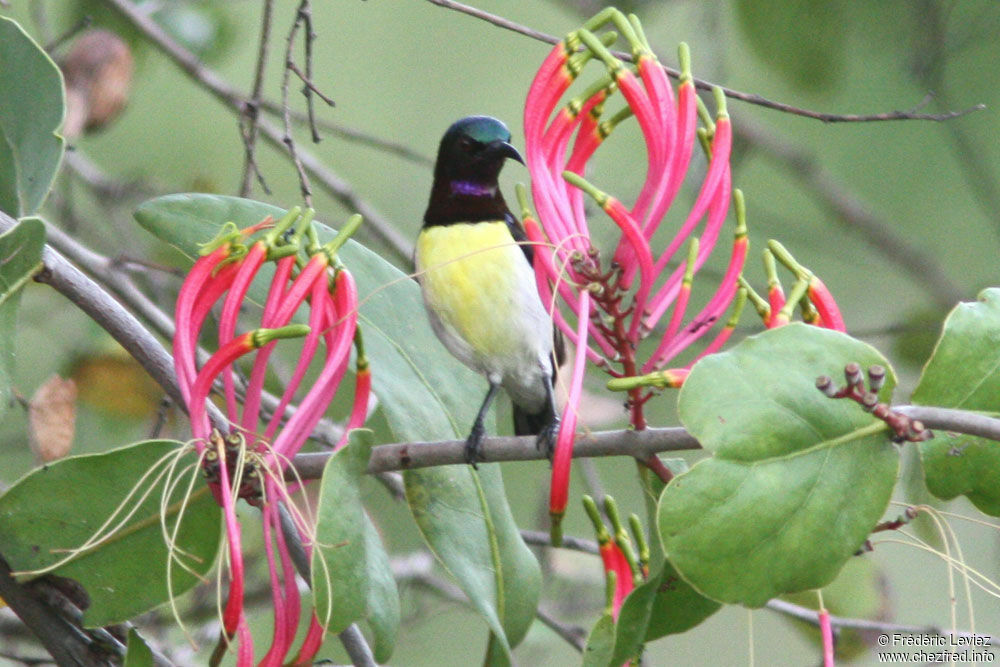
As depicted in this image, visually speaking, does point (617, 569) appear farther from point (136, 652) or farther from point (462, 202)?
point (462, 202)

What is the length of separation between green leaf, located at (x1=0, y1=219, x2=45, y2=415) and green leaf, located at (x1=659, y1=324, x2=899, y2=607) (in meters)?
0.51

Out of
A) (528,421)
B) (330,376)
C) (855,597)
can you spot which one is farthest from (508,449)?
(855,597)

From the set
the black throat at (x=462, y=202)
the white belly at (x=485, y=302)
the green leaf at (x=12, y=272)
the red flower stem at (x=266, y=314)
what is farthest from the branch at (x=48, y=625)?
the black throat at (x=462, y=202)

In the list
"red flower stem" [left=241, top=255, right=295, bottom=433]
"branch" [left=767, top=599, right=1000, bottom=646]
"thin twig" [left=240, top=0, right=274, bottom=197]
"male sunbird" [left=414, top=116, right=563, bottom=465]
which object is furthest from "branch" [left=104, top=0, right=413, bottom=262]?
"red flower stem" [left=241, top=255, right=295, bottom=433]

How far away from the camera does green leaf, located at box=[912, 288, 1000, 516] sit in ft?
2.73

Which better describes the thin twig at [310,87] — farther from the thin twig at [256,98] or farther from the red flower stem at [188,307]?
the red flower stem at [188,307]

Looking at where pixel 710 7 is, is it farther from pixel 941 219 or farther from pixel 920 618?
pixel 920 618

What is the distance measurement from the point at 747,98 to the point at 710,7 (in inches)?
83.6

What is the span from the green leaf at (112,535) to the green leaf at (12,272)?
8 cm

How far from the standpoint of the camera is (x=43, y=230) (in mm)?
878

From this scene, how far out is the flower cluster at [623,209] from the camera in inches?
34.2

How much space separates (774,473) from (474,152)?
77 centimetres

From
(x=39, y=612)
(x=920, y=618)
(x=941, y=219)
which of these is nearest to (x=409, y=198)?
(x=941, y=219)

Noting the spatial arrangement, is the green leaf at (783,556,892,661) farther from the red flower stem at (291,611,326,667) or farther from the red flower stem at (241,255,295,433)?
the red flower stem at (241,255,295,433)
